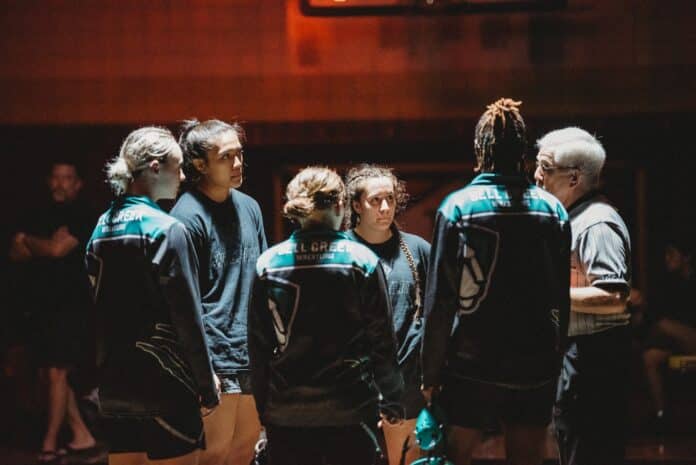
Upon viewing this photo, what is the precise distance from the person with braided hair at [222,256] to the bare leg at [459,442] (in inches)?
41.5

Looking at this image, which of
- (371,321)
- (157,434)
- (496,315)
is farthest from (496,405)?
(157,434)

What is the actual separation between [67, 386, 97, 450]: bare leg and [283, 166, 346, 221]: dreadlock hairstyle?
376cm

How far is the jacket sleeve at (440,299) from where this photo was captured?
3248 mm

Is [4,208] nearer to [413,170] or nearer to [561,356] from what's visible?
[413,170]

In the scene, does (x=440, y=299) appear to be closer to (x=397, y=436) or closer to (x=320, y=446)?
(x=320, y=446)

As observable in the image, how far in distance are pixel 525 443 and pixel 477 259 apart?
2.29ft

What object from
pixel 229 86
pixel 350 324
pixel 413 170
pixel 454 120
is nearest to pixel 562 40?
pixel 454 120

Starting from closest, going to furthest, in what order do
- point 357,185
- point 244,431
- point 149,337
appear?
point 149,337 → point 244,431 → point 357,185

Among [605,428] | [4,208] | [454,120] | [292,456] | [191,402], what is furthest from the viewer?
[4,208]

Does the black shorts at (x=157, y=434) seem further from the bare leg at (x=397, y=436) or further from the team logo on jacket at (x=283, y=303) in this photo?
the bare leg at (x=397, y=436)

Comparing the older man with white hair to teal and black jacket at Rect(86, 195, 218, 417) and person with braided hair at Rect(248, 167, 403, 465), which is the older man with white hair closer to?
person with braided hair at Rect(248, 167, 403, 465)

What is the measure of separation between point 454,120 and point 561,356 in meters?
3.62

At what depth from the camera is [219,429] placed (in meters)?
3.99

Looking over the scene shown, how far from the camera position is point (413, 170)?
6992mm
